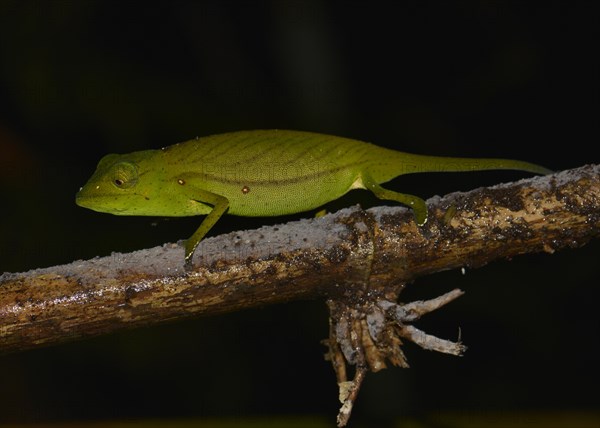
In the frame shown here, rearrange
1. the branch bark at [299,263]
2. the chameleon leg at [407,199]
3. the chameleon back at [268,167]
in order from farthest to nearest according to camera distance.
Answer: the chameleon back at [268,167], the chameleon leg at [407,199], the branch bark at [299,263]

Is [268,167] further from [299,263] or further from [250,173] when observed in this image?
[299,263]

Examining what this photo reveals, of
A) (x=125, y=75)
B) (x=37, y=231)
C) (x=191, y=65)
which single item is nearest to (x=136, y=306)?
(x=37, y=231)

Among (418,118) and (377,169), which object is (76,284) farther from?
(418,118)

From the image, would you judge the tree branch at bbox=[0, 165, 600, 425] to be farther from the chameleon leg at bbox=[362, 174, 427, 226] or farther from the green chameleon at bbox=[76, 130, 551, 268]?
the green chameleon at bbox=[76, 130, 551, 268]

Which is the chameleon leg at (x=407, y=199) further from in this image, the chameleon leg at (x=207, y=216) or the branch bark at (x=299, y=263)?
the chameleon leg at (x=207, y=216)

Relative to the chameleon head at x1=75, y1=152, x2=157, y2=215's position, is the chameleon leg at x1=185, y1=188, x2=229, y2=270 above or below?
below

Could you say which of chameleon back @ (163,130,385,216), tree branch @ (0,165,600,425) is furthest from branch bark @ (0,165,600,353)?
chameleon back @ (163,130,385,216)

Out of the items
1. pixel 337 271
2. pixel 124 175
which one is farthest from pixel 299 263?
pixel 124 175

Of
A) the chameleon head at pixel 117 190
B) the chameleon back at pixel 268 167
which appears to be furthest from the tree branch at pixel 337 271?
the chameleon head at pixel 117 190
